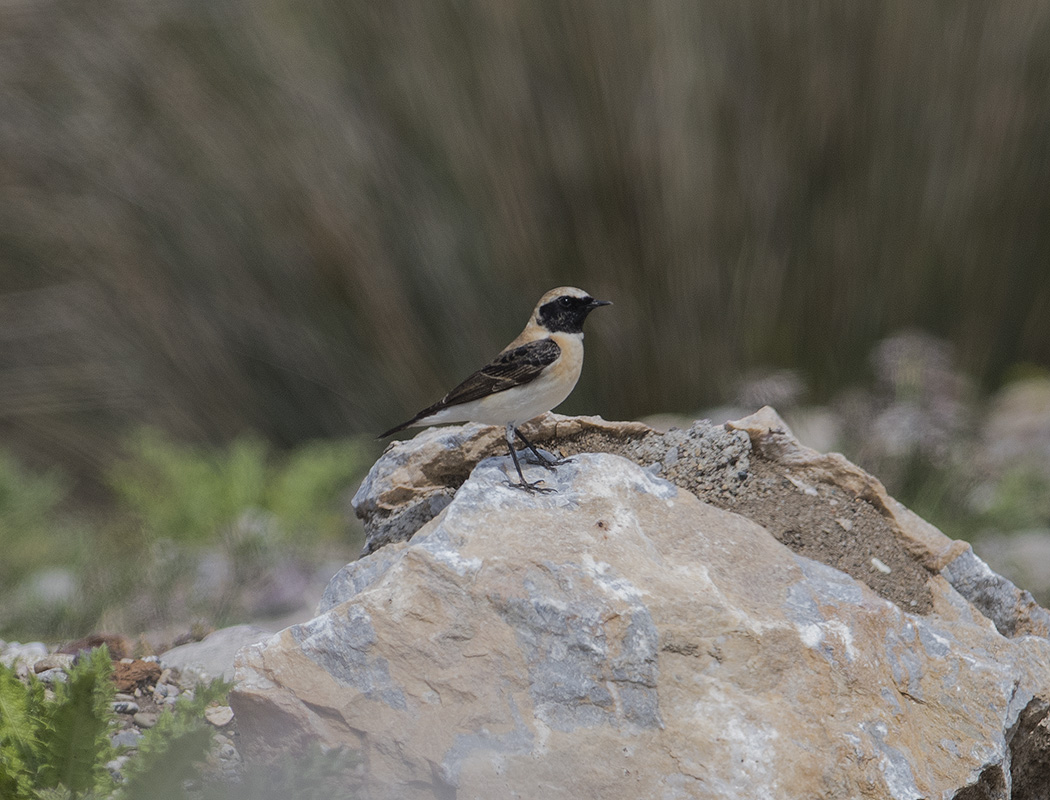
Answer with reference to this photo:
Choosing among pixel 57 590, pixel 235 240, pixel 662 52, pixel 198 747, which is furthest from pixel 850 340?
pixel 198 747

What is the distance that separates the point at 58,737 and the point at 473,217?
468 centimetres

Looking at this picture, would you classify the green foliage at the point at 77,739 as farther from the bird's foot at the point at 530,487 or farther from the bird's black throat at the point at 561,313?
the bird's black throat at the point at 561,313

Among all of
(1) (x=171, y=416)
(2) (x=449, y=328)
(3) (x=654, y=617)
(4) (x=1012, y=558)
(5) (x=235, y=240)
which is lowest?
(4) (x=1012, y=558)

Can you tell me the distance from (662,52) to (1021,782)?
4899 mm

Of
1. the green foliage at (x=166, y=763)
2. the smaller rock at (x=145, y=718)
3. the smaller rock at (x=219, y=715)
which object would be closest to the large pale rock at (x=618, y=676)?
the green foliage at (x=166, y=763)

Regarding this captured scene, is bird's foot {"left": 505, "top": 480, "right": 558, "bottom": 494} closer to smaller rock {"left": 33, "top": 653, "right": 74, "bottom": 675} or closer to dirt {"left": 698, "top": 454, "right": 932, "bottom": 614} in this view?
dirt {"left": 698, "top": 454, "right": 932, "bottom": 614}

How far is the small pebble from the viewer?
3525 mm

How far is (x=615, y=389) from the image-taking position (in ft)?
22.0

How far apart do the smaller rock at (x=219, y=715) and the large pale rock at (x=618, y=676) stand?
0.49 m

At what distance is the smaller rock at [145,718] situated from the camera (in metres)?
3.53

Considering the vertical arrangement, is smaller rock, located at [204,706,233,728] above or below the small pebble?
above

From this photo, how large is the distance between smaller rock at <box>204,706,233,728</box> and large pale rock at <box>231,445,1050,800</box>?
19.1 inches

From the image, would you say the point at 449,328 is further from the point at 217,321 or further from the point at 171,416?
the point at 171,416

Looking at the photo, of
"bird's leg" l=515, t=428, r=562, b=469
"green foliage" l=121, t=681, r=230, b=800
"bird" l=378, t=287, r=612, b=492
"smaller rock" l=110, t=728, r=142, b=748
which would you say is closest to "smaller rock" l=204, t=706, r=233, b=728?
"smaller rock" l=110, t=728, r=142, b=748
